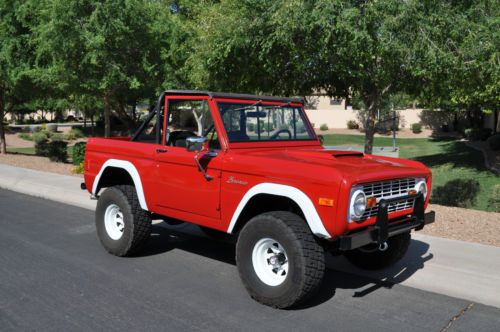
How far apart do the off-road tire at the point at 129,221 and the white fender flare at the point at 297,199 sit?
5.75 feet

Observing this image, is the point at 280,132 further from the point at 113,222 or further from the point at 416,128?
the point at 416,128

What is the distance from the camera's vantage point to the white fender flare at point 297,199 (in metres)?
4.38

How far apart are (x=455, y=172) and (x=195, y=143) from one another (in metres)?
15.8

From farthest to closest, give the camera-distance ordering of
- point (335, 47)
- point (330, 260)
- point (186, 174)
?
point (335, 47), point (330, 260), point (186, 174)

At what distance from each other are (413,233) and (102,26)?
8978mm

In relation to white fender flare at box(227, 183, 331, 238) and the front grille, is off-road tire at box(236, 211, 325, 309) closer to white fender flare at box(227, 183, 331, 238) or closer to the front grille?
white fender flare at box(227, 183, 331, 238)

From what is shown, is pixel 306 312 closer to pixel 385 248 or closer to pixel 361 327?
pixel 361 327

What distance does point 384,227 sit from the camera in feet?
14.8

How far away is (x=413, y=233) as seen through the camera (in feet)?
23.9

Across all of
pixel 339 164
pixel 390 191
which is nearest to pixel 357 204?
pixel 339 164

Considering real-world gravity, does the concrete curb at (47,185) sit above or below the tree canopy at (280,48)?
below

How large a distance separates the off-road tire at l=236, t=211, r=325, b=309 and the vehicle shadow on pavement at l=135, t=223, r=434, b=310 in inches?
11.6

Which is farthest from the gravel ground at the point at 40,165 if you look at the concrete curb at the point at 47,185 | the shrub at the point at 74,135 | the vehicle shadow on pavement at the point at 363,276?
the shrub at the point at 74,135

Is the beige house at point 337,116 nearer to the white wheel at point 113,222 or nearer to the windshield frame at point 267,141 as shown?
the windshield frame at point 267,141
